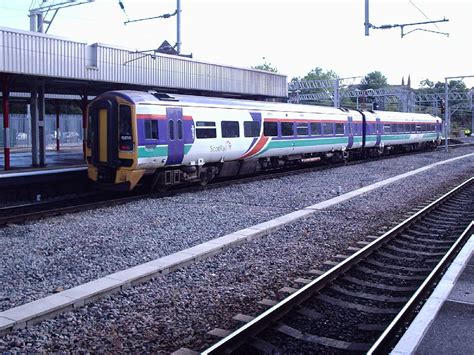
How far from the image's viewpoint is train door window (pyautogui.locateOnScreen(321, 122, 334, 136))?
25.7m

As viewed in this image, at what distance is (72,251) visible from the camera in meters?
8.84

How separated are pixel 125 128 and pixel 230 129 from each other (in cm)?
461

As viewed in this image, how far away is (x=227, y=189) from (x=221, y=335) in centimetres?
1190

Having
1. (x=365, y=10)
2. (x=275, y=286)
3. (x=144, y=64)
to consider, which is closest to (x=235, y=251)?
(x=275, y=286)

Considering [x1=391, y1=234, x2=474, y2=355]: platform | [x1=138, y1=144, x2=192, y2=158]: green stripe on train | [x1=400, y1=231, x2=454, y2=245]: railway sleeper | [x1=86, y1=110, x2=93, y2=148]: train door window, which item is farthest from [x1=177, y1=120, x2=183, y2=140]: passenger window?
[x1=391, y1=234, x2=474, y2=355]: platform

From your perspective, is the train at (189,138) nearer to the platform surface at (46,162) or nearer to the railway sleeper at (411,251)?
the platform surface at (46,162)

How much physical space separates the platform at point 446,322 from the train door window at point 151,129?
960cm

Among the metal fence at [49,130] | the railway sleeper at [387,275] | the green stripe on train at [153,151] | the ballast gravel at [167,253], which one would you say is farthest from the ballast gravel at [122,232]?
the metal fence at [49,130]

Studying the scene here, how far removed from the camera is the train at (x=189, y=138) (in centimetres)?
1482

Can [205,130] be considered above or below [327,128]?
below

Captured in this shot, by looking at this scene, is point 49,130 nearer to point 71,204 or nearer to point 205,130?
point 205,130

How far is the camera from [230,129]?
18391mm

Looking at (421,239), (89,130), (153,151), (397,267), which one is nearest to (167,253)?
(397,267)

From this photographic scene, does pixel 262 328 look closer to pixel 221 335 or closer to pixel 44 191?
pixel 221 335
